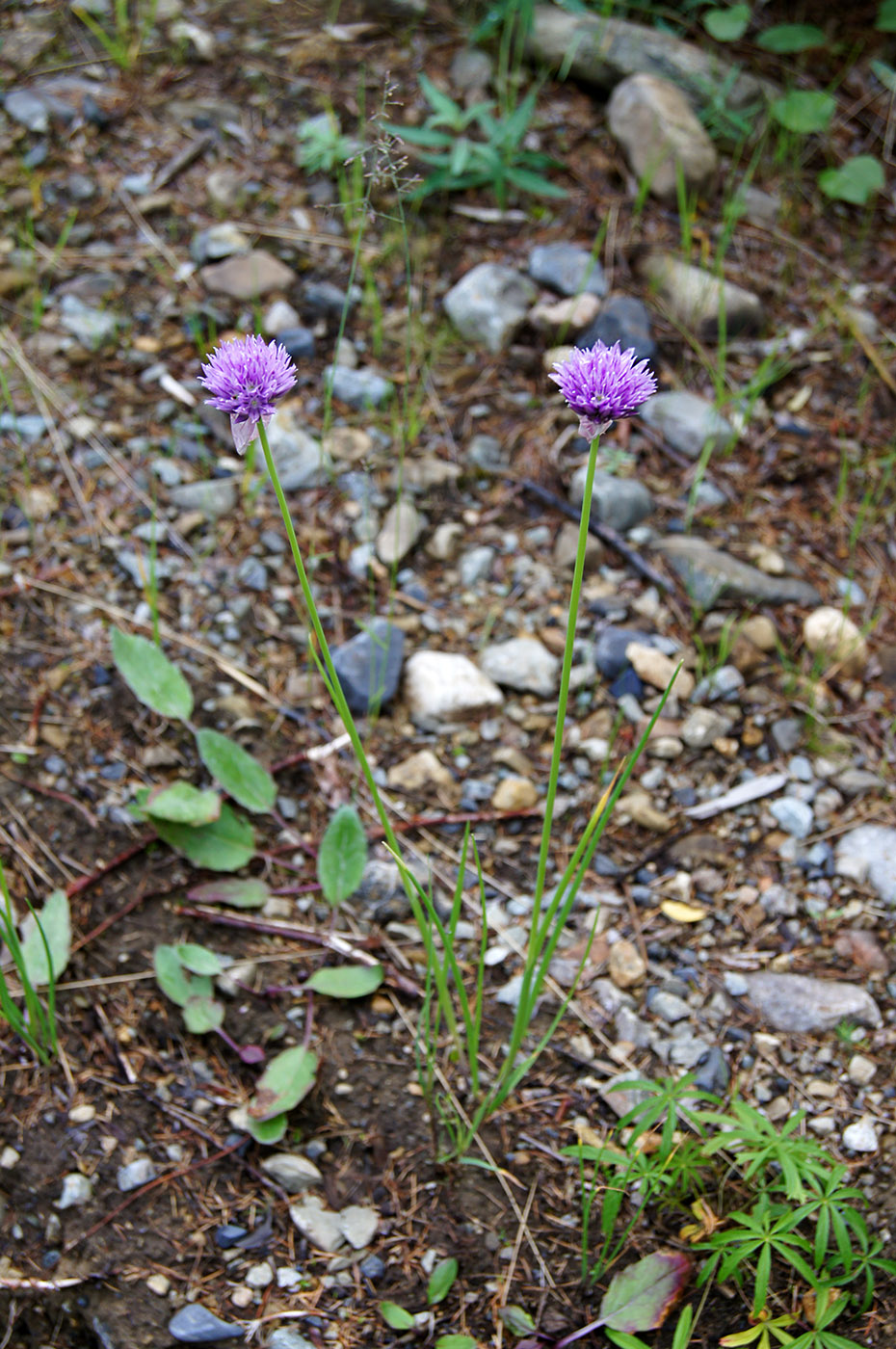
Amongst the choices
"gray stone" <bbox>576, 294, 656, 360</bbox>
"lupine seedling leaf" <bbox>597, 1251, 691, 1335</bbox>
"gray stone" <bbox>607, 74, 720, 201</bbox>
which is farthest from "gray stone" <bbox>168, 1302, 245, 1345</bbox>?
"gray stone" <bbox>607, 74, 720, 201</bbox>

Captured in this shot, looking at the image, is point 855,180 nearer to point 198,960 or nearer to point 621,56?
point 621,56

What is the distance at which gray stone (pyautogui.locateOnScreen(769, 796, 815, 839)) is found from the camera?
1978mm

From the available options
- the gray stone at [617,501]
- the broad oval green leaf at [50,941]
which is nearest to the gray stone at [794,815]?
the gray stone at [617,501]

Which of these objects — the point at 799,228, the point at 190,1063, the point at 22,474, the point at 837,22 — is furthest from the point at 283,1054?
the point at 837,22

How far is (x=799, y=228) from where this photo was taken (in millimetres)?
2949

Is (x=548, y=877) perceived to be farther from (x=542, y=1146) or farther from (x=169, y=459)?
(x=169, y=459)

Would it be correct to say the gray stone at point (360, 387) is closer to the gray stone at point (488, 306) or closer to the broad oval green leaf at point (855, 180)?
the gray stone at point (488, 306)

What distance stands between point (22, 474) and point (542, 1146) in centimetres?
177

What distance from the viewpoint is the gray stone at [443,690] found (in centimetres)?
212

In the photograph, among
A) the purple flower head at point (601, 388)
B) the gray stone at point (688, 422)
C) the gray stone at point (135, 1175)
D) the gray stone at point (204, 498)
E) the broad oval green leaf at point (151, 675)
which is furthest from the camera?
the gray stone at point (688, 422)

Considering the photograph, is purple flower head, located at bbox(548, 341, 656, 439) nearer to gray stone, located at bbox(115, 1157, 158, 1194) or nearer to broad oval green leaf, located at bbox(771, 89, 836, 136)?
gray stone, located at bbox(115, 1157, 158, 1194)

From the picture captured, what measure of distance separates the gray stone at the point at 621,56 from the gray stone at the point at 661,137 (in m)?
0.13

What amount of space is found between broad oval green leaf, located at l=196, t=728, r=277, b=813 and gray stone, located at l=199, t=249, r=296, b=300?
135 cm

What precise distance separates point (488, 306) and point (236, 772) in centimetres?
145
